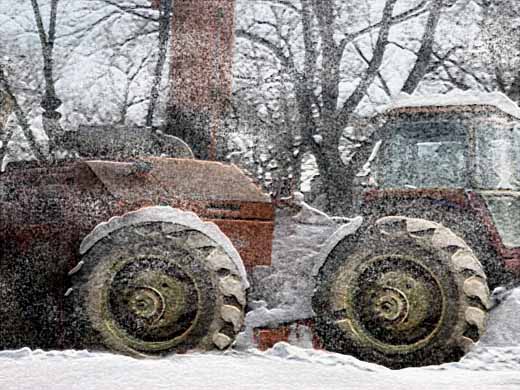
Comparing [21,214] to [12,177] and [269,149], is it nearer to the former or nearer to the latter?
[12,177]

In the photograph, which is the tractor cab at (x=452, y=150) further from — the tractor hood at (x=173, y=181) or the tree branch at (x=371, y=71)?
the tractor hood at (x=173, y=181)

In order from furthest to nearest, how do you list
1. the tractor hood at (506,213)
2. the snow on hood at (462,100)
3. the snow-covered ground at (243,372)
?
1. the snow on hood at (462,100)
2. the tractor hood at (506,213)
3. the snow-covered ground at (243,372)

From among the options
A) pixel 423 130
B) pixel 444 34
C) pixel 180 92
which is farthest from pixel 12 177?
pixel 444 34

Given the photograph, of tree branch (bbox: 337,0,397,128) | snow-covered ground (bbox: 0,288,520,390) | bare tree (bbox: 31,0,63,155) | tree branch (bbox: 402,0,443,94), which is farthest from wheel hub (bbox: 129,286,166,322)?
tree branch (bbox: 402,0,443,94)

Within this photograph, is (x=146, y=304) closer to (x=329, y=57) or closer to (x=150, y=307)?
(x=150, y=307)

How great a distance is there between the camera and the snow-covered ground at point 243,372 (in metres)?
2.96

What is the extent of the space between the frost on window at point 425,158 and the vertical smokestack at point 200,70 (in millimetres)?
633

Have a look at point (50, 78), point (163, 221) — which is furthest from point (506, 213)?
point (50, 78)

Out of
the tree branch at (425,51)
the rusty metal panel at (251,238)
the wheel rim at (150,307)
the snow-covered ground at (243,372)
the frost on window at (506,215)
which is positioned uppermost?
the tree branch at (425,51)

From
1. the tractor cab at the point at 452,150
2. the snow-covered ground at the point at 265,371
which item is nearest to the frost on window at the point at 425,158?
the tractor cab at the point at 452,150

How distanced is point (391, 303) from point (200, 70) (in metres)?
1.10

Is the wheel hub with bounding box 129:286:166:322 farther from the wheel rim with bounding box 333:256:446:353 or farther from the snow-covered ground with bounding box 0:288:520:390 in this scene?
the wheel rim with bounding box 333:256:446:353

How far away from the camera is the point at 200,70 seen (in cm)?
361

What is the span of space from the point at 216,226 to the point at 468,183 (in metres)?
0.87
